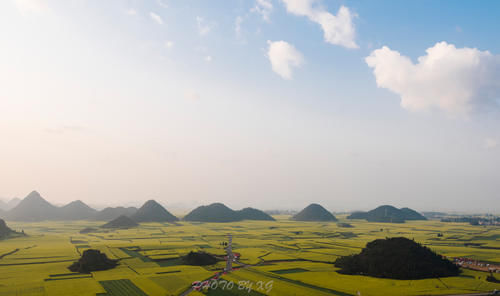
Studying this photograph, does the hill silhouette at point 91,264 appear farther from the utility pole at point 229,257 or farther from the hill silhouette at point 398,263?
the hill silhouette at point 398,263

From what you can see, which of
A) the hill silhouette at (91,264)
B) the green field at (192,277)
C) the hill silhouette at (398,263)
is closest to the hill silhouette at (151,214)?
the green field at (192,277)

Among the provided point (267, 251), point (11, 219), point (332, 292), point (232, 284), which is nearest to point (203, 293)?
point (232, 284)

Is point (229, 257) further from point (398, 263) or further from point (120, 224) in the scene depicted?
point (120, 224)

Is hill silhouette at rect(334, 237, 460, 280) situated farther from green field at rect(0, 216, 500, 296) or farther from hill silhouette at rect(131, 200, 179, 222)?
hill silhouette at rect(131, 200, 179, 222)

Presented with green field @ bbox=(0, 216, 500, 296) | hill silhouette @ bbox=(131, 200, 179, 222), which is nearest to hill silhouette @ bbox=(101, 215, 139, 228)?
hill silhouette @ bbox=(131, 200, 179, 222)

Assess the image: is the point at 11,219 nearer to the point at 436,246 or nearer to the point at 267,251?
the point at 267,251

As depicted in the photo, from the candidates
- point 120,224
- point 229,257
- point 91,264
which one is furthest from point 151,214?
point 91,264
